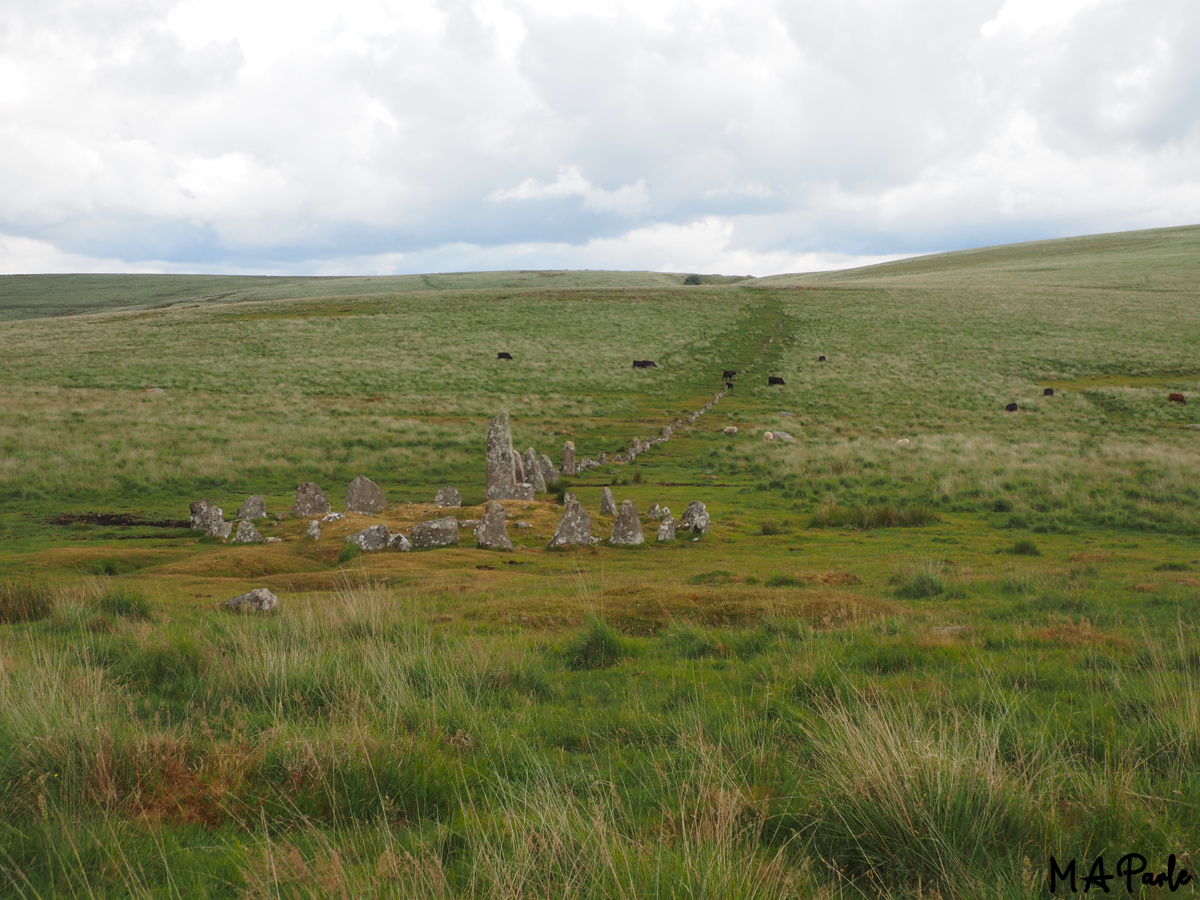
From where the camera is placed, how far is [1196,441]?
1195 inches

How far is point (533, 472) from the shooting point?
23656mm

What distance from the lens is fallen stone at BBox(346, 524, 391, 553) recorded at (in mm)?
15620

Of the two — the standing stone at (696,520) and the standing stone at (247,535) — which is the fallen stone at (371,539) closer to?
the standing stone at (247,535)

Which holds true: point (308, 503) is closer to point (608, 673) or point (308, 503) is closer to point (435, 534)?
point (435, 534)

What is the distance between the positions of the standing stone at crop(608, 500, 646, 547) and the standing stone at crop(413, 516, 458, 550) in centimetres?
344

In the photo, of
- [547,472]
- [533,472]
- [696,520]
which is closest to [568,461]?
[547,472]

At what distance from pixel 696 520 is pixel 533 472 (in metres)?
7.60

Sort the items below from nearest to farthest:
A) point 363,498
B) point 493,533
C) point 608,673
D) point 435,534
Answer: point 608,673 → point 493,533 → point 435,534 → point 363,498

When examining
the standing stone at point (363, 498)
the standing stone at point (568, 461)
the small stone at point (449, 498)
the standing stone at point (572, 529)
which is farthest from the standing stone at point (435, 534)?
the standing stone at point (568, 461)

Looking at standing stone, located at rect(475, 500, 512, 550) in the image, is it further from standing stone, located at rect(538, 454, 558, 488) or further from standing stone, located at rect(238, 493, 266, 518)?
standing stone, located at rect(538, 454, 558, 488)

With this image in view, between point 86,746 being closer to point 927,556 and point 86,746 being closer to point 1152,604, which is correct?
point 1152,604

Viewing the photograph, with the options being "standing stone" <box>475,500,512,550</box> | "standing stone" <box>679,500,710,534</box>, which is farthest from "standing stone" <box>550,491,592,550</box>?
"standing stone" <box>679,500,710,534</box>

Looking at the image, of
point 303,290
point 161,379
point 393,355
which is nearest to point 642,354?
point 393,355

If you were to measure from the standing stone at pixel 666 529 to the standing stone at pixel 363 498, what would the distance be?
299 inches
